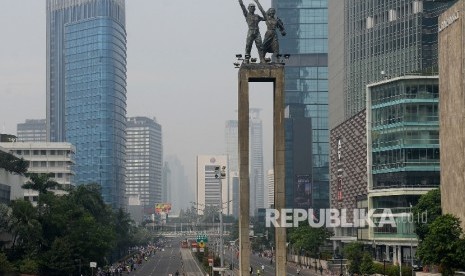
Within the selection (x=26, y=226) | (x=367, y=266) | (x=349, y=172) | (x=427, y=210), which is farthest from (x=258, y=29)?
(x=349, y=172)

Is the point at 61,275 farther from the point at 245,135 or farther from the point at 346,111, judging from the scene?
the point at 346,111

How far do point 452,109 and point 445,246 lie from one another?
697 inches

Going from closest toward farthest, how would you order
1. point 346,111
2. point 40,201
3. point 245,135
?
point 245,135
point 40,201
point 346,111

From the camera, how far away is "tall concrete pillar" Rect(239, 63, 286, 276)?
171 ft

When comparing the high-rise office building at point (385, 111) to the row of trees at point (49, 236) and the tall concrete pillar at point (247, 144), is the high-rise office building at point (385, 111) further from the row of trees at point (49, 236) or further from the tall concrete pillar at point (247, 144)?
the tall concrete pillar at point (247, 144)

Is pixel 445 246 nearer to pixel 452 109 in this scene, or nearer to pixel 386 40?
pixel 452 109

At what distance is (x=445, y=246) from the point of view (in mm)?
83562

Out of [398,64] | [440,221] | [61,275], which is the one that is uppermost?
[398,64]

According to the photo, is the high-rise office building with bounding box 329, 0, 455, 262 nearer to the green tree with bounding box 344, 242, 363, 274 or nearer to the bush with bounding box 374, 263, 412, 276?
the green tree with bounding box 344, 242, 363, 274

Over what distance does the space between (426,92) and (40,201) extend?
55.9 meters

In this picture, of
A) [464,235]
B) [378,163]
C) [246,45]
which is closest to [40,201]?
[378,163]

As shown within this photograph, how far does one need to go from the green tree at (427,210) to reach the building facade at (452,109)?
8.25 meters

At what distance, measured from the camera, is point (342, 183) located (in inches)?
6540

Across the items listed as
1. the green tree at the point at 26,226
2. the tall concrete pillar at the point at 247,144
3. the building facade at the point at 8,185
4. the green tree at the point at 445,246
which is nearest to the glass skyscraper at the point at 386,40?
the green tree at the point at 445,246
